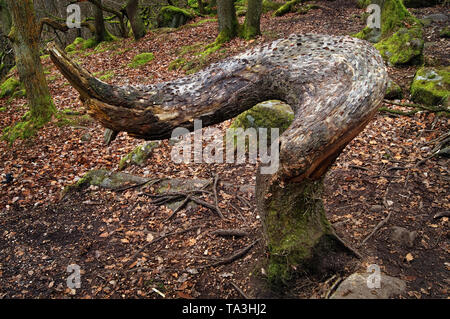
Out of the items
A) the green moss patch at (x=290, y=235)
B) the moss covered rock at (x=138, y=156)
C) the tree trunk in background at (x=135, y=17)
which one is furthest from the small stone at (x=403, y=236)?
the tree trunk in background at (x=135, y=17)

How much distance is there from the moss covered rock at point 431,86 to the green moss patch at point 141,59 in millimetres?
9902

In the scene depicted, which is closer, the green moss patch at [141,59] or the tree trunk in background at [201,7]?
the green moss patch at [141,59]

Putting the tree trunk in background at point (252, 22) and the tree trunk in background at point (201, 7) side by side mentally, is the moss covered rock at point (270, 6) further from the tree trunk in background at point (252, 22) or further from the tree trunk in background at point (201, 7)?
the tree trunk in background at point (252, 22)

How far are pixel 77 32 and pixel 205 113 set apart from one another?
23.0 m

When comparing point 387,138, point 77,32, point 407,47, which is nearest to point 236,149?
point 387,138

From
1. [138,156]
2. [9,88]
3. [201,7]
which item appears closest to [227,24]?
[138,156]

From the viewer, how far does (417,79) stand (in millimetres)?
7324

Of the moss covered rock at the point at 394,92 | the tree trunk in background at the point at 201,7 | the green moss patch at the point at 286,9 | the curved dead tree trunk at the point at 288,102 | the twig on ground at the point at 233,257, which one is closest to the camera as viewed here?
the curved dead tree trunk at the point at 288,102

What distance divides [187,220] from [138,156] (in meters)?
2.50

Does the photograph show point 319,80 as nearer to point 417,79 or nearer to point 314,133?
point 314,133

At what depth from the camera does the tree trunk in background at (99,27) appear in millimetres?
16991

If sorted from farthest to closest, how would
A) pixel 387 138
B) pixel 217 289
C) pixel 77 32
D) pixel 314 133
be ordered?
1. pixel 77 32
2. pixel 387 138
3. pixel 217 289
4. pixel 314 133

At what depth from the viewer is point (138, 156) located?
7.06 m
